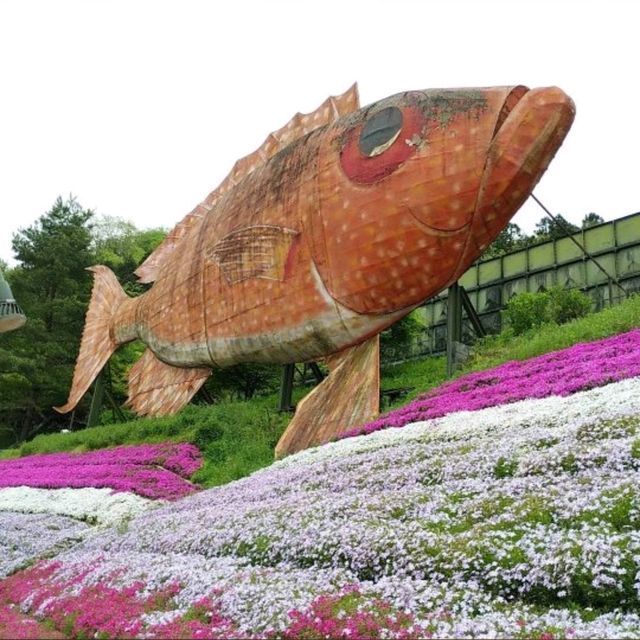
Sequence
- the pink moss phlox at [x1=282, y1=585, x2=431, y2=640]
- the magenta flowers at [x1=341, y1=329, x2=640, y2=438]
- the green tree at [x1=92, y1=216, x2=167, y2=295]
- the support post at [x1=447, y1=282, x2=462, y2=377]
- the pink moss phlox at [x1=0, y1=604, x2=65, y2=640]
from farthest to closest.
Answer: the green tree at [x1=92, y1=216, x2=167, y2=295] → the support post at [x1=447, y1=282, x2=462, y2=377] → the magenta flowers at [x1=341, y1=329, x2=640, y2=438] → the pink moss phlox at [x1=0, y1=604, x2=65, y2=640] → the pink moss phlox at [x1=282, y1=585, x2=431, y2=640]

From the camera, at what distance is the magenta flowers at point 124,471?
10.8 metres

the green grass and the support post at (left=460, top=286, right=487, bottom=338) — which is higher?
the support post at (left=460, top=286, right=487, bottom=338)

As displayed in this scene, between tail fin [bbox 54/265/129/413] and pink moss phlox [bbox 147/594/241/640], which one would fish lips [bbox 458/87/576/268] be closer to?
pink moss phlox [bbox 147/594/241/640]

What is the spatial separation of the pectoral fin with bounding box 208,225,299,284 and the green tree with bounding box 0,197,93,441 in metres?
15.7

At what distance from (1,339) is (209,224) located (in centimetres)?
1786

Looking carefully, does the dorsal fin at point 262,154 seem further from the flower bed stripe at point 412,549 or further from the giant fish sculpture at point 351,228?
the flower bed stripe at point 412,549

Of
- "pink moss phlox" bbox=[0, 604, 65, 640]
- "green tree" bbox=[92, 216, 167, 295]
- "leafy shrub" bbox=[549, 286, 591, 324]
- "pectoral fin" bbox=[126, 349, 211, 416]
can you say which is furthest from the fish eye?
"green tree" bbox=[92, 216, 167, 295]

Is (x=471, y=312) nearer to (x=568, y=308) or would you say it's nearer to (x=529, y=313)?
(x=529, y=313)

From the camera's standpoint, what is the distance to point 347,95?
1220cm

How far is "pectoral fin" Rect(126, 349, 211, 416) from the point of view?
1364cm

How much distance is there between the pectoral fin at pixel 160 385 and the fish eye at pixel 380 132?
525cm

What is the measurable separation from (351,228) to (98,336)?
27.6ft

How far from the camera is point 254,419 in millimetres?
13430

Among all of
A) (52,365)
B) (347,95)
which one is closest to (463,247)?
(347,95)
